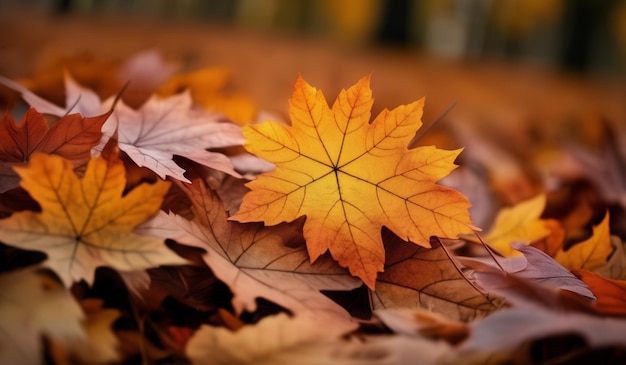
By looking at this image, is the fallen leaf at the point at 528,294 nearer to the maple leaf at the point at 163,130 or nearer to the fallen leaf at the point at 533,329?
the fallen leaf at the point at 533,329

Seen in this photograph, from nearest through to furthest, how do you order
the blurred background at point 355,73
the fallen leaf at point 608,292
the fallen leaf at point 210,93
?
1. the fallen leaf at point 608,292
2. the fallen leaf at point 210,93
3. the blurred background at point 355,73

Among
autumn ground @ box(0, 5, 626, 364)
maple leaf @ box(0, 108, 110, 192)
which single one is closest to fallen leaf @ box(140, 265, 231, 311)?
autumn ground @ box(0, 5, 626, 364)

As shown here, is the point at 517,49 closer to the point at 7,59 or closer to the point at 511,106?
the point at 511,106

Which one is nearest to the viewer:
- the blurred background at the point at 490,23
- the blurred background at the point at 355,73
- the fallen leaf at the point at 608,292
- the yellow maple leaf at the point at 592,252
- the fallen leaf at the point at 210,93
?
the fallen leaf at the point at 608,292

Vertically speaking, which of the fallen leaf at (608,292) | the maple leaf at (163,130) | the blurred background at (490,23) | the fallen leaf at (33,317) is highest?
the maple leaf at (163,130)

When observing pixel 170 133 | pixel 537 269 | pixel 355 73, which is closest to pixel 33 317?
pixel 170 133

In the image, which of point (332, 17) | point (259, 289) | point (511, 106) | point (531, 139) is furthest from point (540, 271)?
point (332, 17)

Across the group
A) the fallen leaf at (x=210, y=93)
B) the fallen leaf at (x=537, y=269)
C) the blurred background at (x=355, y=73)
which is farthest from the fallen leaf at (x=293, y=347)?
the fallen leaf at (x=210, y=93)
